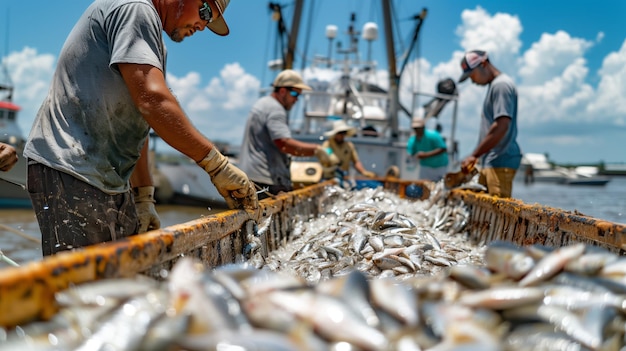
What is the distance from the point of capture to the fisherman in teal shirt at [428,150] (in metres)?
11.0

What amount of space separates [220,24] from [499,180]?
402 cm

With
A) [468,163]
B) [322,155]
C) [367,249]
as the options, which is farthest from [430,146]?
[367,249]

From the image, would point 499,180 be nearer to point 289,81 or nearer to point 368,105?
point 289,81

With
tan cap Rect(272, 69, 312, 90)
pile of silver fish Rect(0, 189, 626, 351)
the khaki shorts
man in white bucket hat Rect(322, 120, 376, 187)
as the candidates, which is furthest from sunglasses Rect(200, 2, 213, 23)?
man in white bucket hat Rect(322, 120, 376, 187)

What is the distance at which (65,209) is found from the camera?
294 cm

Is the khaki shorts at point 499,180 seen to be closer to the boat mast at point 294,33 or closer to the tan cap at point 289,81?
the tan cap at point 289,81

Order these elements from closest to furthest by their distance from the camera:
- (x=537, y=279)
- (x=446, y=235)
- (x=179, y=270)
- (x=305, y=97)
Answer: (x=179, y=270)
(x=537, y=279)
(x=446, y=235)
(x=305, y=97)

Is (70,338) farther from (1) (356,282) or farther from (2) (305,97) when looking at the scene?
(2) (305,97)

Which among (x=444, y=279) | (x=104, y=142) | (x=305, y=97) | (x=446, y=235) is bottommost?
(x=446, y=235)

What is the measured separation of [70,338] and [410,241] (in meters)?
3.09

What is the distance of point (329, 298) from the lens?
1630 mm

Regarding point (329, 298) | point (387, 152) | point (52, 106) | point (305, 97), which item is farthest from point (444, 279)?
point (305, 97)

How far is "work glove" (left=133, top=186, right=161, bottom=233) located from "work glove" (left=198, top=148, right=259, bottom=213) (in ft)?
2.33

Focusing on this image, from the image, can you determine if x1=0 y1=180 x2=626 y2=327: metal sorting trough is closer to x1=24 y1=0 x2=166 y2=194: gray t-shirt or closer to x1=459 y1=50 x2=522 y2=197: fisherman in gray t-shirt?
x1=459 y1=50 x2=522 y2=197: fisherman in gray t-shirt
